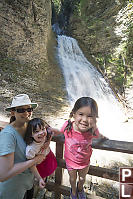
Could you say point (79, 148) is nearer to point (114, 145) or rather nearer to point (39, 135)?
point (114, 145)

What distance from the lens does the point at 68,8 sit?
15836 mm

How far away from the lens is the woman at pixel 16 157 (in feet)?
3.16

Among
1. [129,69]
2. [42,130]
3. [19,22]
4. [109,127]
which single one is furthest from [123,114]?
[19,22]

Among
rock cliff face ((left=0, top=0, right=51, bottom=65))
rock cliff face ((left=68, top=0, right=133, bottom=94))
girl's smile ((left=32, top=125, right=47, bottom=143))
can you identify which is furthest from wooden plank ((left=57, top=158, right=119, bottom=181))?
rock cliff face ((left=68, top=0, right=133, bottom=94))

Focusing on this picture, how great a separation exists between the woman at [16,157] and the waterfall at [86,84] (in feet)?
14.8

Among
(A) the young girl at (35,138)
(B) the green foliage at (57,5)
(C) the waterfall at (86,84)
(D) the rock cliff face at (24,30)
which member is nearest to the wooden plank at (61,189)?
(A) the young girl at (35,138)

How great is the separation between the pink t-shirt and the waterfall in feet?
13.5

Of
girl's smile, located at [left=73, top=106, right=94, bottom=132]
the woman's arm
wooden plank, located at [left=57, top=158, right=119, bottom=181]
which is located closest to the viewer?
the woman's arm

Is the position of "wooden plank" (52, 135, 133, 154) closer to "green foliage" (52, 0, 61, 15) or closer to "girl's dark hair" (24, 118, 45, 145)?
"girl's dark hair" (24, 118, 45, 145)

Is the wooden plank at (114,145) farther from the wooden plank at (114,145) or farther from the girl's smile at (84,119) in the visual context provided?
the girl's smile at (84,119)

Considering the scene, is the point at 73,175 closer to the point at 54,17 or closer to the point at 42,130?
the point at 42,130

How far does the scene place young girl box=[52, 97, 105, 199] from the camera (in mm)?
1255

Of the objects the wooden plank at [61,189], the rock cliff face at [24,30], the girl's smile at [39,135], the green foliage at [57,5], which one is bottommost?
the wooden plank at [61,189]

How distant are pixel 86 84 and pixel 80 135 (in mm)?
8404
